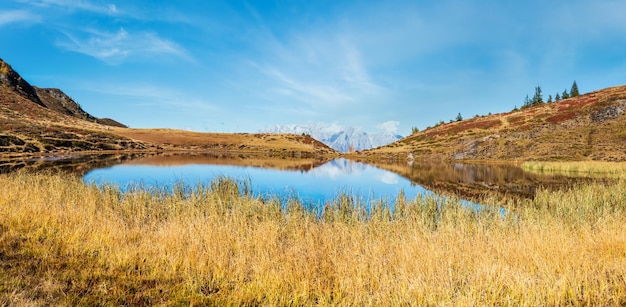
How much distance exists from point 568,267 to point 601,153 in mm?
61667

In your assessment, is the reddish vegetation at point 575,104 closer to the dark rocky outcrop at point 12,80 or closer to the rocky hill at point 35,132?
the rocky hill at point 35,132

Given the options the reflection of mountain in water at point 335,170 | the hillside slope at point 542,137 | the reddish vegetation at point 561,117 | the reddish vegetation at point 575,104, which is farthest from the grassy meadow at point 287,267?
the reddish vegetation at point 575,104

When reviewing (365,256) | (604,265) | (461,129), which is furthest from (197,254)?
(461,129)

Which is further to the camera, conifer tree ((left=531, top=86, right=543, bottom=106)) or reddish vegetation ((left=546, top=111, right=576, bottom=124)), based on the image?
conifer tree ((left=531, top=86, right=543, bottom=106))

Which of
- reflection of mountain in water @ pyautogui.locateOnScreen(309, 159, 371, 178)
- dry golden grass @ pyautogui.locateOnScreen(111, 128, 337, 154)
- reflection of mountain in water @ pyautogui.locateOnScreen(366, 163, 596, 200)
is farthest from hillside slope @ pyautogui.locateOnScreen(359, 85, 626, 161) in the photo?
dry golden grass @ pyautogui.locateOnScreen(111, 128, 337, 154)

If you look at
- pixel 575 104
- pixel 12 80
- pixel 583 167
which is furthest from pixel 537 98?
pixel 12 80

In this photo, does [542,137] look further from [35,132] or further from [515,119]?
[35,132]

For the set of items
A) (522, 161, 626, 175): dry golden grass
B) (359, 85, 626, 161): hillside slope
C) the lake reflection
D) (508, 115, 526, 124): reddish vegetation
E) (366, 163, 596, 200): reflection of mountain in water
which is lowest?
the lake reflection

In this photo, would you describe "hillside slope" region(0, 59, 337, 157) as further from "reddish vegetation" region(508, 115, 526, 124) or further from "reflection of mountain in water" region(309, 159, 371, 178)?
"reddish vegetation" region(508, 115, 526, 124)

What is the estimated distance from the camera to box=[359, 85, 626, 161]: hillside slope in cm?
5631

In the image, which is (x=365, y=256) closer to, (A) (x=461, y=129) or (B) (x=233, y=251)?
(B) (x=233, y=251)

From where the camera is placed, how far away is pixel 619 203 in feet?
49.2

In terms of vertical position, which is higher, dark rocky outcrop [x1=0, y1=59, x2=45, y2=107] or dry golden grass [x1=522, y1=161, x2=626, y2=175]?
dark rocky outcrop [x1=0, y1=59, x2=45, y2=107]

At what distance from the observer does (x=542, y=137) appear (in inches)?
2653
